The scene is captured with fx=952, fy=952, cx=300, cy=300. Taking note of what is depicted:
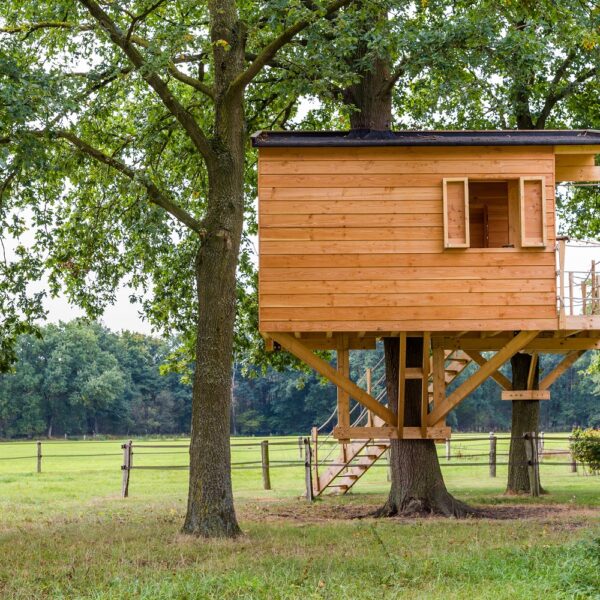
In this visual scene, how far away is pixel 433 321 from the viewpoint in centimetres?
1530

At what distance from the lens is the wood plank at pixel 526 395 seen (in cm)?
2131

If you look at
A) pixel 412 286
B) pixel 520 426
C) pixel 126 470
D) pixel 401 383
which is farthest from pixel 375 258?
pixel 126 470

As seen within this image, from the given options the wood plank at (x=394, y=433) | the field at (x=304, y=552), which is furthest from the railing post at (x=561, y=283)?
the field at (x=304, y=552)

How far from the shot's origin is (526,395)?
71.2 feet

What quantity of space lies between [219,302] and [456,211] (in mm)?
4141

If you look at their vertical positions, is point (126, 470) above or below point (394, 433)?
below

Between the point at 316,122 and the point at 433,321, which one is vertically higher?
the point at 316,122

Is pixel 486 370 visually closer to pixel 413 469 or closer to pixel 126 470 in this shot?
pixel 413 469

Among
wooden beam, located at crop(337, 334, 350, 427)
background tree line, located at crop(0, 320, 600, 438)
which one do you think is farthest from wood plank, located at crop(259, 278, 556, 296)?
background tree line, located at crop(0, 320, 600, 438)

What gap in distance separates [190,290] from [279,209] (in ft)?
18.8

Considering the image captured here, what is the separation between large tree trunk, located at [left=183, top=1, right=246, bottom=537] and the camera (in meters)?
14.2

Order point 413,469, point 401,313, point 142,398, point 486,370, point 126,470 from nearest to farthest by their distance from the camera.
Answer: point 401,313 < point 486,370 < point 413,469 < point 126,470 < point 142,398

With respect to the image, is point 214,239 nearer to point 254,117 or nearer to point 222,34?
point 222,34

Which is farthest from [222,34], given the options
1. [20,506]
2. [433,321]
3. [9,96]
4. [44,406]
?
[44,406]
